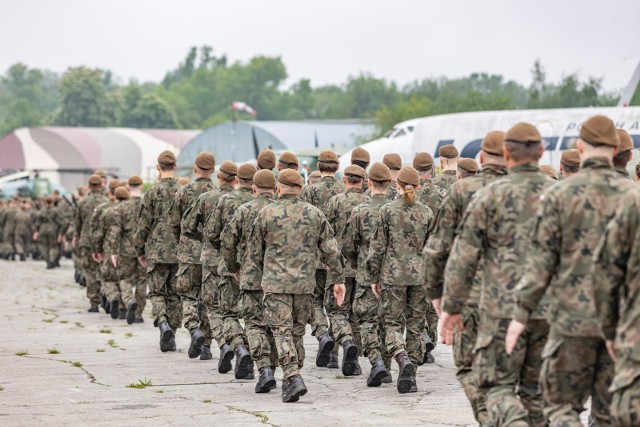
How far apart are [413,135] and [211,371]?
22.0 m

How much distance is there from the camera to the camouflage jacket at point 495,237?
7176mm

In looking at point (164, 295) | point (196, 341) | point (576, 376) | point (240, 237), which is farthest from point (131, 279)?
point (576, 376)

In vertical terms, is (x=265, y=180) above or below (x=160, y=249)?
above

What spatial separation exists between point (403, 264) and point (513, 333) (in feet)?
14.5

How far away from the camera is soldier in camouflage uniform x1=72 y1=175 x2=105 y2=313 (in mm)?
19781

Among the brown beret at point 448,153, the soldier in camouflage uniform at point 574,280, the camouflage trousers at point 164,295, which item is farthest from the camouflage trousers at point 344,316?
the soldier in camouflage uniform at point 574,280

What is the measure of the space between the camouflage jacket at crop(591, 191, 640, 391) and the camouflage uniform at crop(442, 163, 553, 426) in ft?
3.94

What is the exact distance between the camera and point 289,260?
1041 centimetres

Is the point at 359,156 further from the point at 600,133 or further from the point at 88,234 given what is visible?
the point at 88,234

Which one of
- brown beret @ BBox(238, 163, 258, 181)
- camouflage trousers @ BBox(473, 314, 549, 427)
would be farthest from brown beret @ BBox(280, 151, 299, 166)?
camouflage trousers @ BBox(473, 314, 549, 427)

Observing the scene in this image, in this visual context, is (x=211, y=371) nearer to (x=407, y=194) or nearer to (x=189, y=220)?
(x=189, y=220)

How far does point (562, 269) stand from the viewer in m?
6.41

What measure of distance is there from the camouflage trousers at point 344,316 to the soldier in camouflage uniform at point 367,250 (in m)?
0.38

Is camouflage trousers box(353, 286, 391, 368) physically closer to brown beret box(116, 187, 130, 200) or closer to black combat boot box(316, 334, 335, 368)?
black combat boot box(316, 334, 335, 368)
